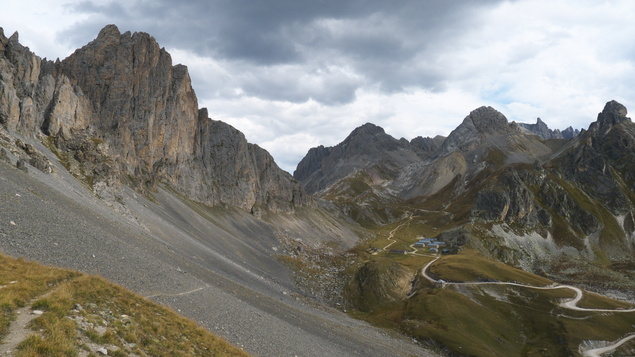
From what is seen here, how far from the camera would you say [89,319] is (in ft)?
59.4

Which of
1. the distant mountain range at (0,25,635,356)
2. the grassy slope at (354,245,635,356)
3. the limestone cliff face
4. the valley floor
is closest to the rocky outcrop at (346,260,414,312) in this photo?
the distant mountain range at (0,25,635,356)

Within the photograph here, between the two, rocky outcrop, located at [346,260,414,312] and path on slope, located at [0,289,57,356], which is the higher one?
path on slope, located at [0,289,57,356]

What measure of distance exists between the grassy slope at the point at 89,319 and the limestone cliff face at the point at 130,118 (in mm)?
58355

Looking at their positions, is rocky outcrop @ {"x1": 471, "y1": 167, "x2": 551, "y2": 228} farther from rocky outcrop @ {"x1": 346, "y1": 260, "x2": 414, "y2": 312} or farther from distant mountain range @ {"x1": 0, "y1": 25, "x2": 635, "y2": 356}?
rocky outcrop @ {"x1": 346, "y1": 260, "x2": 414, "y2": 312}

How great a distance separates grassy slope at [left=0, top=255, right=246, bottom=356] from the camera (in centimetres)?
1520

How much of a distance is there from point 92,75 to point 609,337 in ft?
519

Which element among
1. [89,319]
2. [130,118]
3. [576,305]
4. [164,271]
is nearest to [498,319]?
[576,305]

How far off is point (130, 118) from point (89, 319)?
119950mm

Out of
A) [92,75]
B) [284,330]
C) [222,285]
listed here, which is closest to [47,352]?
[284,330]

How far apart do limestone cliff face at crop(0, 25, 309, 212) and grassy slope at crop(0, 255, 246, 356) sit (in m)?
58.4

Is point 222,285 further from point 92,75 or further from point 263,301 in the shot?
point 92,75

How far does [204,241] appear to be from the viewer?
273ft

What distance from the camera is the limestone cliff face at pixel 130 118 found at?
3118 inches

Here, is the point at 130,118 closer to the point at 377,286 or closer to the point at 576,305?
the point at 377,286
